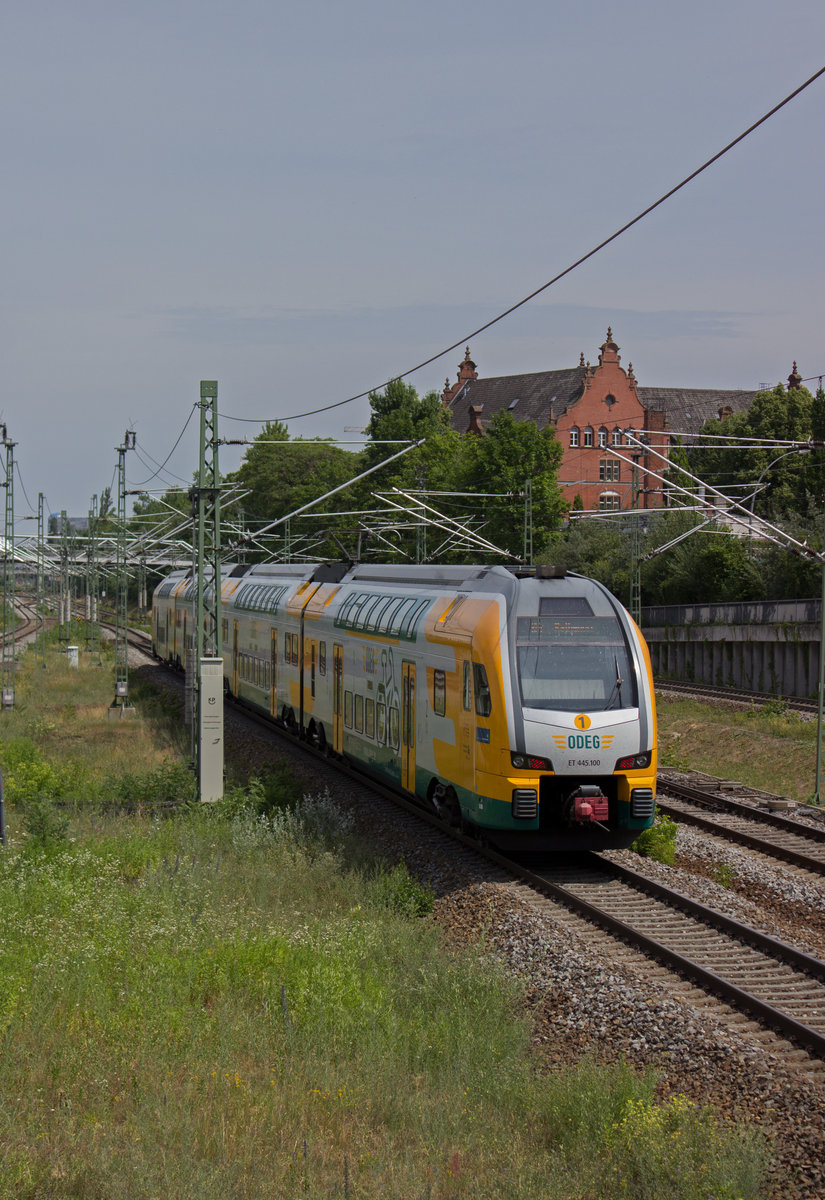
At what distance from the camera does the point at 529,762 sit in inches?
522

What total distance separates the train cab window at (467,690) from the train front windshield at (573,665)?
0.81 meters

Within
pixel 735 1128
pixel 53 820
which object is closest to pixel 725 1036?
pixel 735 1128

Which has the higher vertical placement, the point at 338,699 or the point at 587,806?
the point at 338,699

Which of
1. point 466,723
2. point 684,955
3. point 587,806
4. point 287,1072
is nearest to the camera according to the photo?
point 287,1072

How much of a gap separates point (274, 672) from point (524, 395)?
2730 inches

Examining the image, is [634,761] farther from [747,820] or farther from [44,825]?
[44,825]

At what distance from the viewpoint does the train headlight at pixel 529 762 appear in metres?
13.2

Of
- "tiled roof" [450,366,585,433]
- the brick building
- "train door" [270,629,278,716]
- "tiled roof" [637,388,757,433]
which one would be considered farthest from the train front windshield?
"tiled roof" [637,388,757,433]

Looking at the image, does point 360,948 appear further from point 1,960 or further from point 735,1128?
point 735,1128

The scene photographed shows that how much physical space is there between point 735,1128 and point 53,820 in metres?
10.8

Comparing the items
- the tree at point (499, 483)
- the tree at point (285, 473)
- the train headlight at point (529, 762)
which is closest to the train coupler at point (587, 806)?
the train headlight at point (529, 762)

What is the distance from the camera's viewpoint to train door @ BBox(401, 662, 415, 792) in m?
16.7

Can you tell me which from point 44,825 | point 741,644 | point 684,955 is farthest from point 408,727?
point 741,644

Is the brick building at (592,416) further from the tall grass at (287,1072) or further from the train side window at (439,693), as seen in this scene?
the tall grass at (287,1072)
